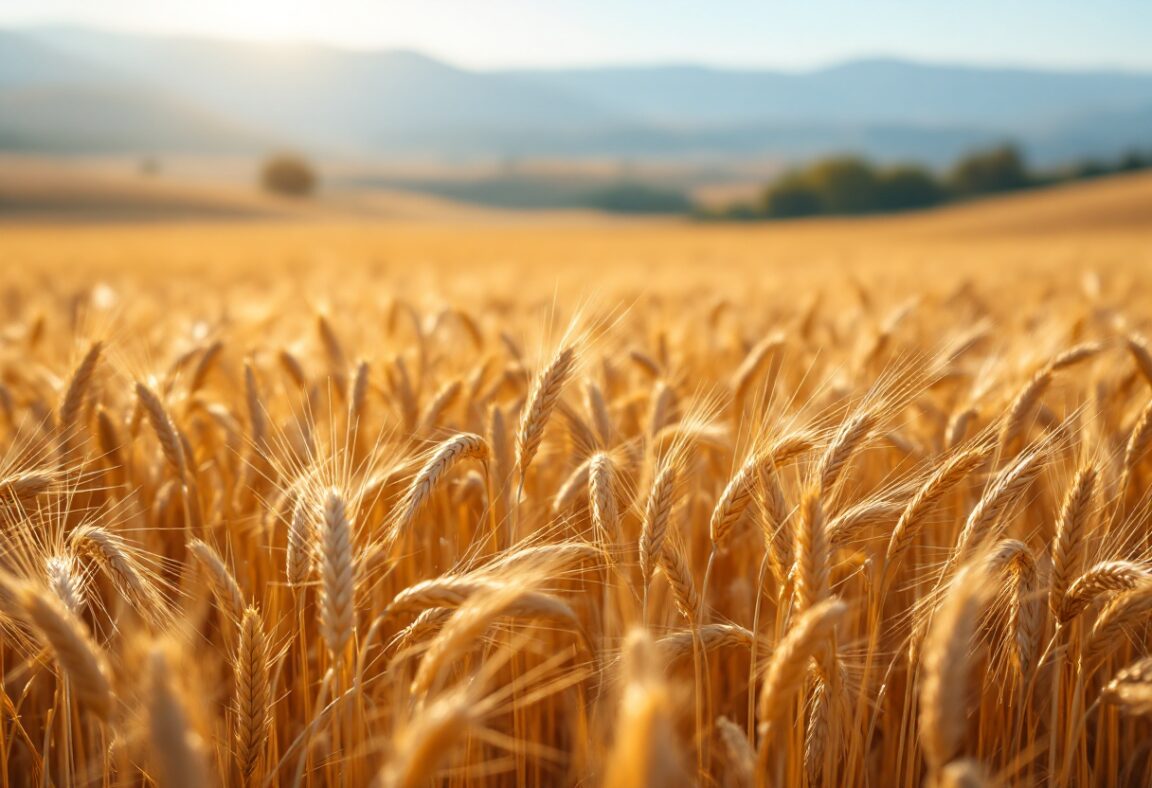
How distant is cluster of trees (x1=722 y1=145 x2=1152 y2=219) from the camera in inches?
2359

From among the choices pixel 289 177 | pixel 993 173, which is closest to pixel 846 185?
pixel 993 173

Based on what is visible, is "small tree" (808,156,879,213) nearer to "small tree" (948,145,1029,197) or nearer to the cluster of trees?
the cluster of trees

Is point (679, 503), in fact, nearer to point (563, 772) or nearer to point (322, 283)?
point (563, 772)

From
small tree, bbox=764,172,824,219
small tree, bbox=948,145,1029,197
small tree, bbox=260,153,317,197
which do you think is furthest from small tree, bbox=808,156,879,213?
small tree, bbox=260,153,317,197

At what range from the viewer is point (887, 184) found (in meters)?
60.2

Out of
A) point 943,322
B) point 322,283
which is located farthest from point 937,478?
point 322,283

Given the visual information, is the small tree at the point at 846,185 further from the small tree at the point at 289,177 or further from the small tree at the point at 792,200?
the small tree at the point at 289,177

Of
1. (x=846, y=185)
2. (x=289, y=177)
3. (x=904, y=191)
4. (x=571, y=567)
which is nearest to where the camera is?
(x=571, y=567)

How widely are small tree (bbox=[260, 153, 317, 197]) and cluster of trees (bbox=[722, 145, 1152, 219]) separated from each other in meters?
34.9

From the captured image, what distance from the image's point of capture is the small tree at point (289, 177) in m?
71.2

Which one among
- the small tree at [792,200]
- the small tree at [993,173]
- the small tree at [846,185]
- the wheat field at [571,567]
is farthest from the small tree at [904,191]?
the wheat field at [571,567]

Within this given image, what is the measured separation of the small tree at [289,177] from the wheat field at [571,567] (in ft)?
240

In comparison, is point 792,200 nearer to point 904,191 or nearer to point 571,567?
point 904,191

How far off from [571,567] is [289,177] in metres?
75.6
